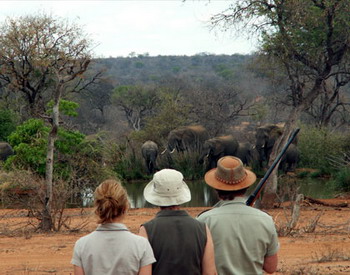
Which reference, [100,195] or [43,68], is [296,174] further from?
[100,195]

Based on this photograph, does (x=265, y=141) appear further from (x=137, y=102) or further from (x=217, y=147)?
(x=137, y=102)

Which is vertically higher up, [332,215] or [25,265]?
[25,265]

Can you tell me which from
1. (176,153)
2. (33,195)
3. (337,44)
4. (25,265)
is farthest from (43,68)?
(25,265)

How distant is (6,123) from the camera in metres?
29.3

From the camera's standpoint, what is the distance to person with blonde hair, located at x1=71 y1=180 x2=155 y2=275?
382 centimetres

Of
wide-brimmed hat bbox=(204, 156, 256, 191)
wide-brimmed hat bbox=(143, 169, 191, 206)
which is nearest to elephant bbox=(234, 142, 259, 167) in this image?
wide-brimmed hat bbox=(204, 156, 256, 191)

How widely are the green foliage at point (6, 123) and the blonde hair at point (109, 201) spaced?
2591 cm

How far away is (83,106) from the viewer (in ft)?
170

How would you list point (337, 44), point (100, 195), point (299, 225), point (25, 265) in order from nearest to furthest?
point (100, 195) < point (25, 265) < point (299, 225) < point (337, 44)

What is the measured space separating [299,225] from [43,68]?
21.3 meters

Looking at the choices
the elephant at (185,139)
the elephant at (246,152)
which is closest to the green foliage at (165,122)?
the elephant at (185,139)

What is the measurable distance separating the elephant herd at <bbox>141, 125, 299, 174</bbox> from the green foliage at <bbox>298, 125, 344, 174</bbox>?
70 centimetres

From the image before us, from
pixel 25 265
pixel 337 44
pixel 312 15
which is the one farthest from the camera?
pixel 337 44

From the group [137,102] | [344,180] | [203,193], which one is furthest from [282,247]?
[137,102]
